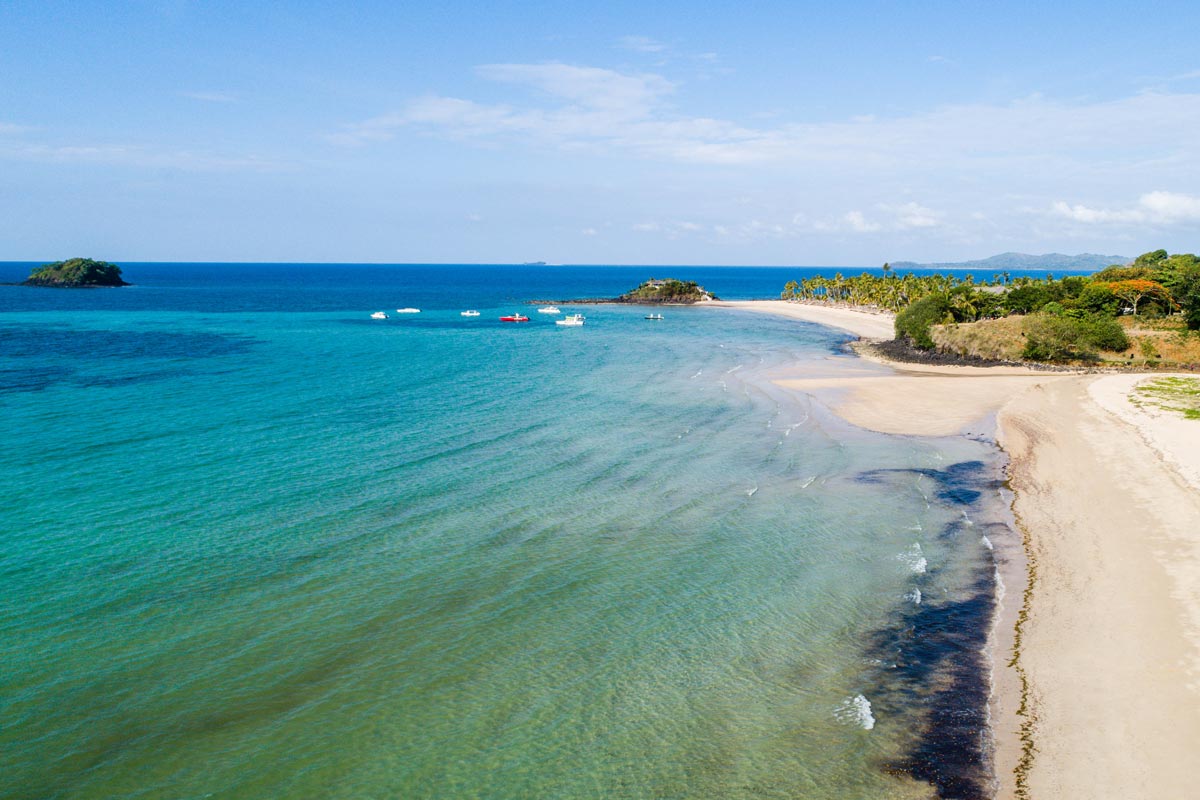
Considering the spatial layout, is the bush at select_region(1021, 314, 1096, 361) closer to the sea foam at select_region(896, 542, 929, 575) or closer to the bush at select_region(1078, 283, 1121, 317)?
the bush at select_region(1078, 283, 1121, 317)

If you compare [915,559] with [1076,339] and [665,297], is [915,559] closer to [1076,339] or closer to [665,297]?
[1076,339]

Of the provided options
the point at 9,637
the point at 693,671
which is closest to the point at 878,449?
the point at 693,671

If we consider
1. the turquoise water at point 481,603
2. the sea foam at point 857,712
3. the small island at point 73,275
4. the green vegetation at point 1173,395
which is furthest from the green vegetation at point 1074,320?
the small island at point 73,275

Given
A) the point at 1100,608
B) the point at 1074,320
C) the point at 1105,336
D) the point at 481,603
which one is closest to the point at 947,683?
the point at 1100,608

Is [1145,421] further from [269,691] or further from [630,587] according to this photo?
[269,691]

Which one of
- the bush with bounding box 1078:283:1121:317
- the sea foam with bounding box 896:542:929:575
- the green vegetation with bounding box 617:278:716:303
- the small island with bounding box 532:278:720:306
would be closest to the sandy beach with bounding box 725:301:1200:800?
the sea foam with bounding box 896:542:929:575

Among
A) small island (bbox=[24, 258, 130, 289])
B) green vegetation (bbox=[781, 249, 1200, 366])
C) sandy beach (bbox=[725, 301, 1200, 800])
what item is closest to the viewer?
sandy beach (bbox=[725, 301, 1200, 800])

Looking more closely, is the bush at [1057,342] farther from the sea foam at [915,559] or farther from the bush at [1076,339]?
the sea foam at [915,559]
